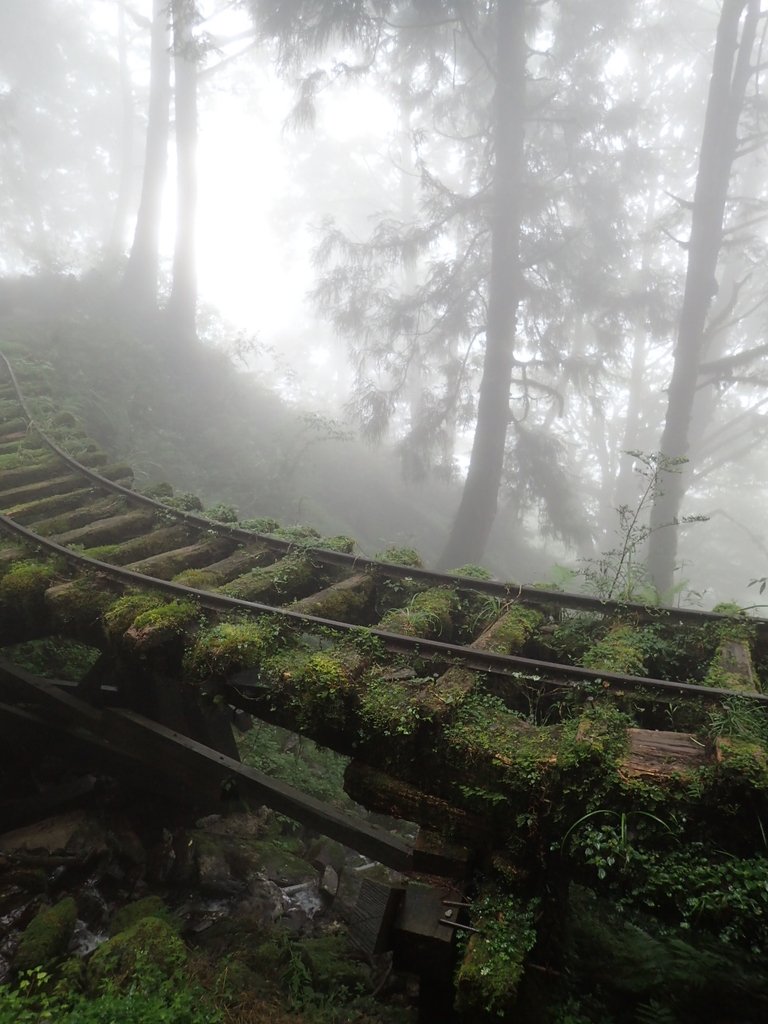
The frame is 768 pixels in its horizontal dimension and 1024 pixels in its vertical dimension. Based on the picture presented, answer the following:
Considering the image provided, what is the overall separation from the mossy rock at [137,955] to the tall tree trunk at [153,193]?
16706 mm

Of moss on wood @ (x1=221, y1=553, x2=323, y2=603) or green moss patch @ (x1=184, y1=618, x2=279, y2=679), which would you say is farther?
moss on wood @ (x1=221, y1=553, x2=323, y2=603)

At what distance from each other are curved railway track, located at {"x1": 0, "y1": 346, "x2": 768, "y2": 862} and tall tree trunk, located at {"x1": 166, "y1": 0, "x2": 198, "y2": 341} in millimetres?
11813

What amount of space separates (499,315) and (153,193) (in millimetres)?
12432

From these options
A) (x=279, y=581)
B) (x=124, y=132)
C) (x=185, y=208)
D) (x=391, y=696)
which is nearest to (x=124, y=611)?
(x=279, y=581)

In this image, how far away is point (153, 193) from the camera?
19.0m

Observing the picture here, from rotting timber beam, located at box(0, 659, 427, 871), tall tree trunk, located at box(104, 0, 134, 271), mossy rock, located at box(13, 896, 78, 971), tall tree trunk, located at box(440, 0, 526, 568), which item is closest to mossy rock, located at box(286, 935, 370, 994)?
rotting timber beam, located at box(0, 659, 427, 871)

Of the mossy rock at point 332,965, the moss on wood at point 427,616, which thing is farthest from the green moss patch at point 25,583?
the mossy rock at point 332,965

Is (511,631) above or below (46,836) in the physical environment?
above

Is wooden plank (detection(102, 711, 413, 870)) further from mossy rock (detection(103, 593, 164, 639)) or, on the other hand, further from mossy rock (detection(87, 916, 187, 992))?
mossy rock (detection(103, 593, 164, 639))

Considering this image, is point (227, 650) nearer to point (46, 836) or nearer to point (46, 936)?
point (46, 936)

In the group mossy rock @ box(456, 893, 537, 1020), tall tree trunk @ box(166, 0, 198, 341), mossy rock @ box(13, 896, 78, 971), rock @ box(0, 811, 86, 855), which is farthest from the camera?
tall tree trunk @ box(166, 0, 198, 341)

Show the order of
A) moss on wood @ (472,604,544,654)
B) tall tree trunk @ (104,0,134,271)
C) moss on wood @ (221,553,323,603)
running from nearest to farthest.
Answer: moss on wood @ (472,604,544,654), moss on wood @ (221,553,323,603), tall tree trunk @ (104,0,134,271)

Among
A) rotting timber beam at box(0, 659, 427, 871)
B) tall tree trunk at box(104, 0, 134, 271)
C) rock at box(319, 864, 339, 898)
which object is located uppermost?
tall tree trunk at box(104, 0, 134, 271)

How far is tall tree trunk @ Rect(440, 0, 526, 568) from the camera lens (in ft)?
41.8
